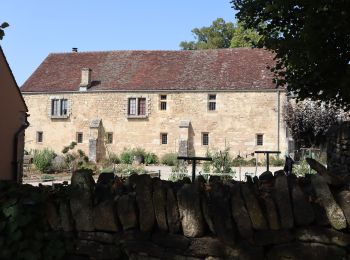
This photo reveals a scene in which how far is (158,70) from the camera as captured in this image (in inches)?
1375

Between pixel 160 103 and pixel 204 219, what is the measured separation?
30.5 metres

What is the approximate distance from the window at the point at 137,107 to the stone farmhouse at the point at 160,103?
3.1 inches

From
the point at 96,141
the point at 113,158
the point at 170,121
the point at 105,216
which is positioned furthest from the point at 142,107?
the point at 105,216

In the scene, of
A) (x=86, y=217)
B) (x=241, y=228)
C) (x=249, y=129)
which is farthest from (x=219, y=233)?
(x=249, y=129)

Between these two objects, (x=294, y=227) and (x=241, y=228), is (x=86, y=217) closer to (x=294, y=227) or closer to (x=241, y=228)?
(x=241, y=228)

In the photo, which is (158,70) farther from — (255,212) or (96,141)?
(255,212)

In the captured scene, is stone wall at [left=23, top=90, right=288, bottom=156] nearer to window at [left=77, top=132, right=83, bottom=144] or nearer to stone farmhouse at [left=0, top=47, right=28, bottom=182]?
window at [left=77, top=132, right=83, bottom=144]

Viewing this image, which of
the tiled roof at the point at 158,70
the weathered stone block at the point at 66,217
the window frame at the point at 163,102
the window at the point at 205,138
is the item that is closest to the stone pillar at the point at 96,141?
the tiled roof at the point at 158,70

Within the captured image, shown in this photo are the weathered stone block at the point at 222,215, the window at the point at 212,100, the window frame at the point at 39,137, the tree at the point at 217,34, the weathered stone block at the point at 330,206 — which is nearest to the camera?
the weathered stone block at the point at 330,206

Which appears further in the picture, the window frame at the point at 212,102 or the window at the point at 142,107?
the window at the point at 142,107

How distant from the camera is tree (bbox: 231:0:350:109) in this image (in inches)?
333

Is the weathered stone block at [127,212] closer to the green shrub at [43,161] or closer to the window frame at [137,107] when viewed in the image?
the green shrub at [43,161]

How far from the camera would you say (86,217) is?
3484 millimetres

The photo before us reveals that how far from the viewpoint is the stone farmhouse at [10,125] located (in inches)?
481
